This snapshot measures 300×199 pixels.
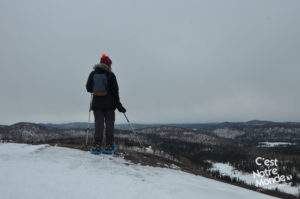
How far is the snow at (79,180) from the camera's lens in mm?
3607

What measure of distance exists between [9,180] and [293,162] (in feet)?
474

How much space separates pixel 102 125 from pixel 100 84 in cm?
153

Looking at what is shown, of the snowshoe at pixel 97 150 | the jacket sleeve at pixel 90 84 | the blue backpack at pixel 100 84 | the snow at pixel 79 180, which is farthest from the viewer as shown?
the jacket sleeve at pixel 90 84

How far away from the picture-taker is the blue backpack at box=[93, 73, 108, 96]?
6.88 m

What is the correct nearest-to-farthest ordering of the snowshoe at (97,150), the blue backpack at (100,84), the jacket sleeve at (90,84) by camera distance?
the snowshoe at (97,150) → the blue backpack at (100,84) → the jacket sleeve at (90,84)

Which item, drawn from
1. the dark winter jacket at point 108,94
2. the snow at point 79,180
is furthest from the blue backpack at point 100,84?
the snow at point 79,180

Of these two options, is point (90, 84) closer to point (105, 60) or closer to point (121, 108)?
point (105, 60)

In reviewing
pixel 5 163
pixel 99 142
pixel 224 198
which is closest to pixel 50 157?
pixel 5 163

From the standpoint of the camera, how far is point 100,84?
689 cm

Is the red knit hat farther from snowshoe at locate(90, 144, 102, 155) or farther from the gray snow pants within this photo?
snowshoe at locate(90, 144, 102, 155)

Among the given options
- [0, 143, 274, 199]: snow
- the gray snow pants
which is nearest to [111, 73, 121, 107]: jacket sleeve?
the gray snow pants

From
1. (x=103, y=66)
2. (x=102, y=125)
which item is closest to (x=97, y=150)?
(x=102, y=125)

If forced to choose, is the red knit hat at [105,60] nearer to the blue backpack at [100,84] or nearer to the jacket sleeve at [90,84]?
the blue backpack at [100,84]

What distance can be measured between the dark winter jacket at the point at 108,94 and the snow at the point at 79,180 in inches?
74.9
